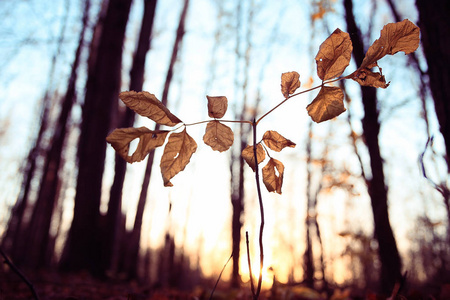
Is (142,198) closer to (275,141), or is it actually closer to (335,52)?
(275,141)

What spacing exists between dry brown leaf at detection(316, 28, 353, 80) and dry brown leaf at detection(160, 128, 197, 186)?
0.37 m

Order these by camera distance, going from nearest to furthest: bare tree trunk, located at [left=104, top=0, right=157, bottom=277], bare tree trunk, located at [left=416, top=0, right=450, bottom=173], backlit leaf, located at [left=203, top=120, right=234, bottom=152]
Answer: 1. backlit leaf, located at [left=203, top=120, right=234, bottom=152]
2. bare tree trunk, located at [left=416, top=0, right=450, bottom=173]
3. bare tree trunk, located at [left=104, top=0, right=157, bottom=277]

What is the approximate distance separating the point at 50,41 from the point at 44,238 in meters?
5.07

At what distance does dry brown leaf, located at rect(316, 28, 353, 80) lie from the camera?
677 millimetres

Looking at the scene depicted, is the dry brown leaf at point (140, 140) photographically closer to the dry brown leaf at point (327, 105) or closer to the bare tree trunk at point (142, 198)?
the dry brown leaf at point (327, 105)

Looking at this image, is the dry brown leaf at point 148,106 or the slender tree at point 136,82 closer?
the dry brown leaf at point 148,106

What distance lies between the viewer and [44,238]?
7719mm

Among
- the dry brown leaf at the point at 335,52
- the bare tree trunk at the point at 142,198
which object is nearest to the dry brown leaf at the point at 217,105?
the dry brown leaf at the point at 335,52

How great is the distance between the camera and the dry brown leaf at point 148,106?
694 mm

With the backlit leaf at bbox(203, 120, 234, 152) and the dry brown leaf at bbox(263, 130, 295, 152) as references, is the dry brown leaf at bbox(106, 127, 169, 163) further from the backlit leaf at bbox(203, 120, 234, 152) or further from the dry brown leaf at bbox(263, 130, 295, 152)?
the dry brown leaf at bbox(263, 130, 295, 152)

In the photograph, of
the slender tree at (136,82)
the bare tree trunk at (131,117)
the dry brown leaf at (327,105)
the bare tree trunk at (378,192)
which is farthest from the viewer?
the slender tree at (136,82)

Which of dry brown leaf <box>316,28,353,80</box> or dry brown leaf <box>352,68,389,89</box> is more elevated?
dry brown leaf <box>316,28,353,80</box>

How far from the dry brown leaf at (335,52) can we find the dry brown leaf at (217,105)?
240 millimetres

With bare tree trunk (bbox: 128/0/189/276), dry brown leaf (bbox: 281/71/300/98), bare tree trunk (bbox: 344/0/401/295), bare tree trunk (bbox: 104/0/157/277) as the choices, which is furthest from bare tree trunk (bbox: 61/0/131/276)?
dry brown leaf (bbox: 281/71/300/98)
